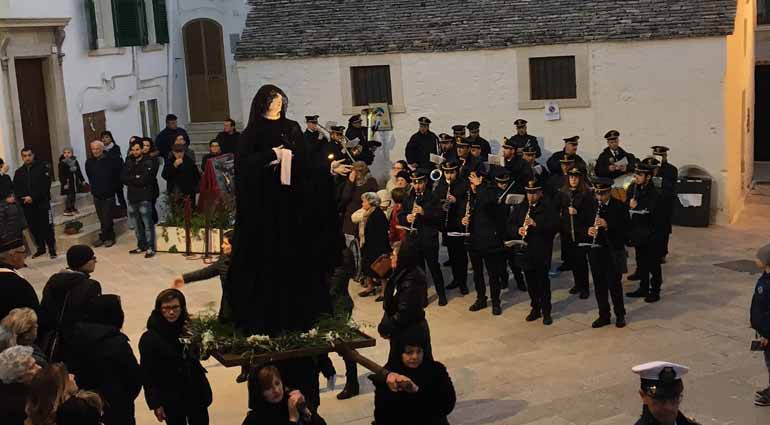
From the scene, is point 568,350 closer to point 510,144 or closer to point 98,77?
point 510,144

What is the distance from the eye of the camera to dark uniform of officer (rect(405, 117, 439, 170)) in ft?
70.4

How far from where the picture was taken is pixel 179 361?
9.32 metres

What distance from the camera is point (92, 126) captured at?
23.0 m

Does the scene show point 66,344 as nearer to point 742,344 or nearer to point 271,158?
point 271,158

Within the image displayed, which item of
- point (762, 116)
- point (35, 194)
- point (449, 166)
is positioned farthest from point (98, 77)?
point (762, 116)

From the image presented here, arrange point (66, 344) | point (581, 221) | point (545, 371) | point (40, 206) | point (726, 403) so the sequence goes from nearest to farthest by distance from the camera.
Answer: point (66, 344), point (726, 403), point (545, 371), point (581, 221), point (40, 206)

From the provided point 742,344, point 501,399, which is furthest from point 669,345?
point 501,399

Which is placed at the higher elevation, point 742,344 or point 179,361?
point 179,361

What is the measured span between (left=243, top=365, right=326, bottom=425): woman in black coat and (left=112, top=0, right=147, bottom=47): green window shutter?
17205mm

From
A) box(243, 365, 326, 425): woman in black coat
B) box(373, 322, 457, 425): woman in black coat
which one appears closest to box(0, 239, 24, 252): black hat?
box(243, 365, 326, 425): woman in black coat

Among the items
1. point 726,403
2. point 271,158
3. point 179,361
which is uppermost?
point 271,158

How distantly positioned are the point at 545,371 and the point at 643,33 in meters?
9.79

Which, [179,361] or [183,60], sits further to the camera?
[183,60]

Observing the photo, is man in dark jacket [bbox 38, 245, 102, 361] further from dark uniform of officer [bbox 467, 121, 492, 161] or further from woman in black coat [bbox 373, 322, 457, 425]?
dark uniform of officer [bbox 467, 121, 492, 161]
